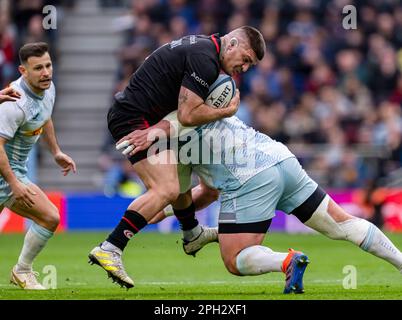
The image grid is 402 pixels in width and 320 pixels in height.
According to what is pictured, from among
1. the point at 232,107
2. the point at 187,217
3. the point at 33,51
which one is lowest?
the point at 187,217

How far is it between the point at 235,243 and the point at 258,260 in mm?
293

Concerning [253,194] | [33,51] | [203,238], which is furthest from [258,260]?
[33,51]

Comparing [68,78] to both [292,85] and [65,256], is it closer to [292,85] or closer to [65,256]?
[292,85]

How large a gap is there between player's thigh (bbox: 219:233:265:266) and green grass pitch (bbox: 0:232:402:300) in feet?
1.07

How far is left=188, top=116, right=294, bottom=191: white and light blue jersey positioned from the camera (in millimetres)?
9266

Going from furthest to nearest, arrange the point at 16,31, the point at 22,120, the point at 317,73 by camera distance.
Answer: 1. the point at 16,31
2. the point at 317,73
3. the point at 22,120

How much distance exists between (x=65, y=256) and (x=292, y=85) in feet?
26.7

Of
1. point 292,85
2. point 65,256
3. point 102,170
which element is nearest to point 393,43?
point 292,85

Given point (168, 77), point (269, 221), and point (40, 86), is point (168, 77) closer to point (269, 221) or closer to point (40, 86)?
point (40, 86)

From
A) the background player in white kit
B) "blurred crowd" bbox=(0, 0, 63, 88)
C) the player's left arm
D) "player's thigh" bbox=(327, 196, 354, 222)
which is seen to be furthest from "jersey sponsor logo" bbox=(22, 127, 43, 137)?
"blurred crowd" bbox=(0, 0, 63, 88)

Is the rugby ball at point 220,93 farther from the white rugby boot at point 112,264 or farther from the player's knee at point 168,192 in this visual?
the white rugby boot at point 112,264

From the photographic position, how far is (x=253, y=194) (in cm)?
917

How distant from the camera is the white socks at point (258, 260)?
8.77 m
